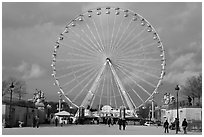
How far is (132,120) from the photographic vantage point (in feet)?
175

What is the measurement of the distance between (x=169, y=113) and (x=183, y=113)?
28.0ft

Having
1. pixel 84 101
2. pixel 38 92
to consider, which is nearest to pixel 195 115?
pixel 84 101

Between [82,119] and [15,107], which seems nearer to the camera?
[15,107]

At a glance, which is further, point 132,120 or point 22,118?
point 132,120

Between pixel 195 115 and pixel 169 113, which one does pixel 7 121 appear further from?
pixel 169 113

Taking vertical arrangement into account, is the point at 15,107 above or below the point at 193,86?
below

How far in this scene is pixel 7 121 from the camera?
3241cm

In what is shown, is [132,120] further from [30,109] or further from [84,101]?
[30,109]

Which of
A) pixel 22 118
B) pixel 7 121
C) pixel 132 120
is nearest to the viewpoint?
pixel 7 121

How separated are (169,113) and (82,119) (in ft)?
42.7

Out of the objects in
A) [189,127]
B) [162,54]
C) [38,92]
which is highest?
[162,54]

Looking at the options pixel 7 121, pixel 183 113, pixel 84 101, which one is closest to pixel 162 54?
pixel 183 113

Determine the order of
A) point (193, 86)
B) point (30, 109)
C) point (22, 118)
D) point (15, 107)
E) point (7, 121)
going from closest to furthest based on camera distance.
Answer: point (7, 121) < point (15, 107) < point (22, 118) < point (30, 109) < point (193, 86)

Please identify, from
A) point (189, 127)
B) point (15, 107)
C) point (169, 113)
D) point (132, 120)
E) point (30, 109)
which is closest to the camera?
point (189, 127)
